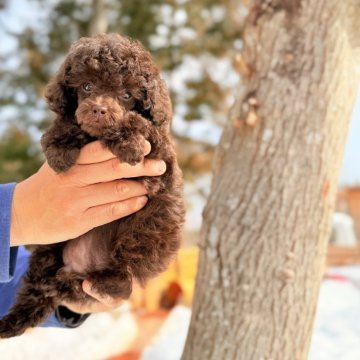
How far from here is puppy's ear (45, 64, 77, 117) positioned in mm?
1691

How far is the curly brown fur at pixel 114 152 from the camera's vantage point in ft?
5.27

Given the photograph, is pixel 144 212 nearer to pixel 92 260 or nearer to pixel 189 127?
pixel 92 260

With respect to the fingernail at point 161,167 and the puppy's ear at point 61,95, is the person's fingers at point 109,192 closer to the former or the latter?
the fingernail at point 161,167

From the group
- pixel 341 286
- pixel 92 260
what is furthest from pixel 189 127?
pixel 92 260

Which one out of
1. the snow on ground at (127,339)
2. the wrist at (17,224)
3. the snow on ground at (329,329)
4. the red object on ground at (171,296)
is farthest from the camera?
the red object on ground at (171,296)

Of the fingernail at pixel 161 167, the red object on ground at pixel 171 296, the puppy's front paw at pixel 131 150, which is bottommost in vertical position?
the red object on ground at pixel 171 296

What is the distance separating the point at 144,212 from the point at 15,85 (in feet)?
23.9

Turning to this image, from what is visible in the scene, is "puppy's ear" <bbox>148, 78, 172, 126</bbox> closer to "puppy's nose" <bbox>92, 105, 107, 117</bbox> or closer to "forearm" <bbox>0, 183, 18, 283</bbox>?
"puppy's nose" <bbox>92, 105, 107, 117</bbox>

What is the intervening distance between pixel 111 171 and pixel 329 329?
5.80 m

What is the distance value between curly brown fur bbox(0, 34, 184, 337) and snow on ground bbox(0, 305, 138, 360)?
3156mm

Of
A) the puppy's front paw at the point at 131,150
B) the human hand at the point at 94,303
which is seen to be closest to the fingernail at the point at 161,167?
the puppy's front paw at the point at 131,150

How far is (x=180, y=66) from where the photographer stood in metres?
8.99

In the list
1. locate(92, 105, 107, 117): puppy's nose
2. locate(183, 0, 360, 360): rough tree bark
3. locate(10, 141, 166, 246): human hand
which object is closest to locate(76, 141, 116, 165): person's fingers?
locate(10, 141, 166, 246): human hand

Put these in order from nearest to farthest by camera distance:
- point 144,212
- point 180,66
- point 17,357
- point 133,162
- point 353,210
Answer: point 133,162, point 144,212, point 17,357, point 180,66, point 353,210
